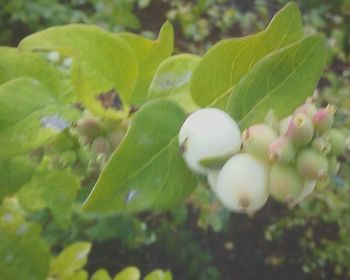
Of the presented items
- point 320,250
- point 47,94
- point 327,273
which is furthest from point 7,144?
point 327,273

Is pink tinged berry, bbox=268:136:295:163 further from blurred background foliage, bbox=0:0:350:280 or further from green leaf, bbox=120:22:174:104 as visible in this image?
blurred background foliage, bbox=0:0:350:280

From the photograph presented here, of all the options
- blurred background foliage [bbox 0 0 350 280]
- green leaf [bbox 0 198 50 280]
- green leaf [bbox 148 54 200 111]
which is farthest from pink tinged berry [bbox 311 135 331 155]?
blurred background foliage [bbox 0 0 350 280]

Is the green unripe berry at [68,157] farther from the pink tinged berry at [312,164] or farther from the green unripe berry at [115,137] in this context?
the pink tinged berry at [312,164]

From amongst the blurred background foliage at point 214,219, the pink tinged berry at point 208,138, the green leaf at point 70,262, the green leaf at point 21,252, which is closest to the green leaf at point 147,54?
the pink tinged berry at point 208,138

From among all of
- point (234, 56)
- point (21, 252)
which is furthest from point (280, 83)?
point (21, 252)

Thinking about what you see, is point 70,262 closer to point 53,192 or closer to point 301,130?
point 53,192

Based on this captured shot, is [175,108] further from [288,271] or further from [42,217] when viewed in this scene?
[288,271]
